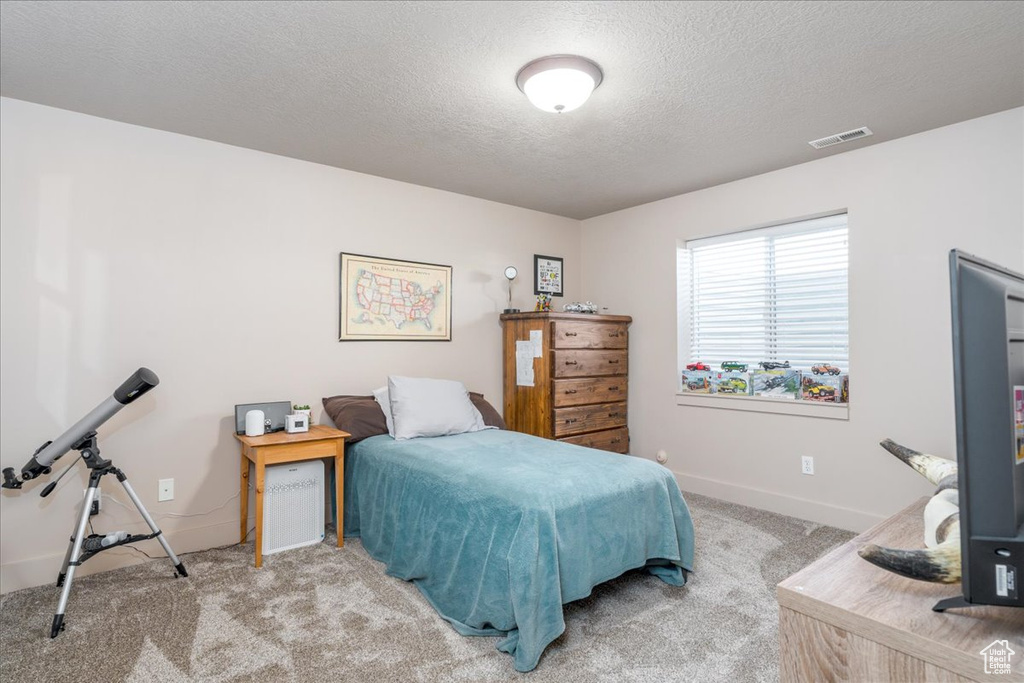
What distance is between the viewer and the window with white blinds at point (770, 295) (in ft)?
11.3

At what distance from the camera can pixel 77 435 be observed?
2.29m

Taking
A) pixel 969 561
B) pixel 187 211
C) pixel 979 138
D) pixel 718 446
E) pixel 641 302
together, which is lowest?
pixel 718 446

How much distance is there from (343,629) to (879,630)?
6.57 feet

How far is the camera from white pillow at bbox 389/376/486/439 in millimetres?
3176

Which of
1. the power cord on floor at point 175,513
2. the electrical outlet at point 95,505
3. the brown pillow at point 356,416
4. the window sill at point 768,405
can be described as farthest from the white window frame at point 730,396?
the electrical outlet at point 95,505

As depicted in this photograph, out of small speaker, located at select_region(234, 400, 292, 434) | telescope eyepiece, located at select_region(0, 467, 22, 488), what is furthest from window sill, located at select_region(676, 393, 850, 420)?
telescope eyepiece, located at select_region(0, 467, 22, 488)

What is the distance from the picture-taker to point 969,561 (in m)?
0.72

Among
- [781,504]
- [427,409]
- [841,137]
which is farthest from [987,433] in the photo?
[781,504]

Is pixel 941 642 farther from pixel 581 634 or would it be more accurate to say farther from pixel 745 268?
pixel 745 268

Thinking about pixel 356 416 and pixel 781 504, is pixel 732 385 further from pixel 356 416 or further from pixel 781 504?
pixel 356 416

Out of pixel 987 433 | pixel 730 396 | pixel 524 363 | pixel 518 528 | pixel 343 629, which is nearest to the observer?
pixel 987 433

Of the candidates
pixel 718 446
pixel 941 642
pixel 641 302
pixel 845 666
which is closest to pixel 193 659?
pixel 845 666

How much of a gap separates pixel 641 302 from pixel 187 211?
11.0ft

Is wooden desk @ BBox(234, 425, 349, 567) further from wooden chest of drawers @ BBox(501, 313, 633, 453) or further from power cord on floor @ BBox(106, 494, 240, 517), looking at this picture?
wooden chest of drawers @ BBox(501, 313, 633, 453)
